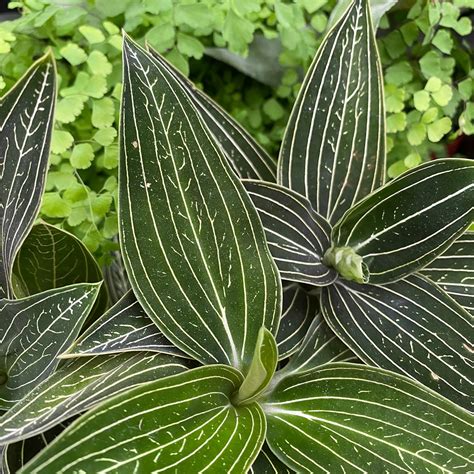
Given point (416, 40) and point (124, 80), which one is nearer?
point (124, 80)

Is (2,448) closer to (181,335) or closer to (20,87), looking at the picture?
(181,335)

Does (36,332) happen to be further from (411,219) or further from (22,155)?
(411,219)

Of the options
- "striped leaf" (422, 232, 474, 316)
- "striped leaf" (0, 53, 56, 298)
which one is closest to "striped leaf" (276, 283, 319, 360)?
"striped leaf" (422, 232, 474, 316)

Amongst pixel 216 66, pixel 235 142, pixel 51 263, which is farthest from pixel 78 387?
pixel 216 66

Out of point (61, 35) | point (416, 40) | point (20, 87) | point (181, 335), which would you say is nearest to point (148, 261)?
point (181, 335)

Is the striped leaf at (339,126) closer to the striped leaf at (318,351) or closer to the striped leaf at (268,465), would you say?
the striped leaf at (318,351)

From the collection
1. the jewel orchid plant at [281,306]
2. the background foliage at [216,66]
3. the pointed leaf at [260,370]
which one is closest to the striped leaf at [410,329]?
the jewel orchid plant at [281,306]
